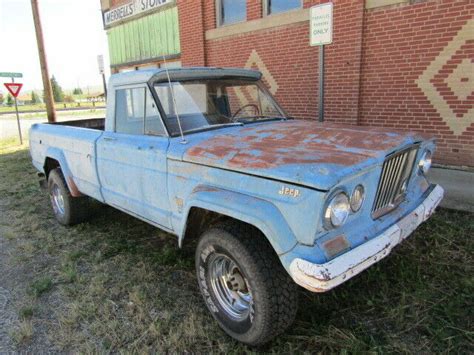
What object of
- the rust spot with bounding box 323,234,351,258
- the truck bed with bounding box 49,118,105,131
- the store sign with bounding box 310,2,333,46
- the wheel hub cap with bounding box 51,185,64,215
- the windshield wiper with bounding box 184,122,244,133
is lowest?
the wheel hub cap with bounding box 51,185,64,215

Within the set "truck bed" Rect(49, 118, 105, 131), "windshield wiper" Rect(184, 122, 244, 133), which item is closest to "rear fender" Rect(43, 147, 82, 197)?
"truck bed" Rect(49, 118, 105, 131)

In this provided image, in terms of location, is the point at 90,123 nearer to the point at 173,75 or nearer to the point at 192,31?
the point at 173,75

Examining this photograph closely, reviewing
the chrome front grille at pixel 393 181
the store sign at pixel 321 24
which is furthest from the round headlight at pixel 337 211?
the store sign at pixel 321 24

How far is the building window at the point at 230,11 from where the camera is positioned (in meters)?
8.48

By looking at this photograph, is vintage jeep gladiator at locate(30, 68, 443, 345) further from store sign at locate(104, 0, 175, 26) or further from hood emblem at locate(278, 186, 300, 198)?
store sign at locate(104, 0, 175, 26)

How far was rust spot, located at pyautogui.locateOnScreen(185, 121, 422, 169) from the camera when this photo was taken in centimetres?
238

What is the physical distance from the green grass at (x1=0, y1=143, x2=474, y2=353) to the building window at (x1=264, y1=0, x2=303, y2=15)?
16.2 feet

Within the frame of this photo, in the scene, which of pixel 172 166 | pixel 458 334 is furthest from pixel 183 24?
pixel 458 334

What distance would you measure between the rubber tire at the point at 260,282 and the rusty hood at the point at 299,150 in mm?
445

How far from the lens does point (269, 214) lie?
222 cm

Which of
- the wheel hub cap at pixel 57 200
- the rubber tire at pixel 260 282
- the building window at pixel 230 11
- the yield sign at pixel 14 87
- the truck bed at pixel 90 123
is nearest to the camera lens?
the rubber tire at pixel 260 282

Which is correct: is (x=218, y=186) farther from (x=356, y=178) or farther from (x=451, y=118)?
(x=451, y=118)

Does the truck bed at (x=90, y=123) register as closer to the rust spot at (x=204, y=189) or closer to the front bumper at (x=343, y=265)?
the rust spot at (x=204, y=189)

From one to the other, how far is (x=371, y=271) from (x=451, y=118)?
342 centimetres
